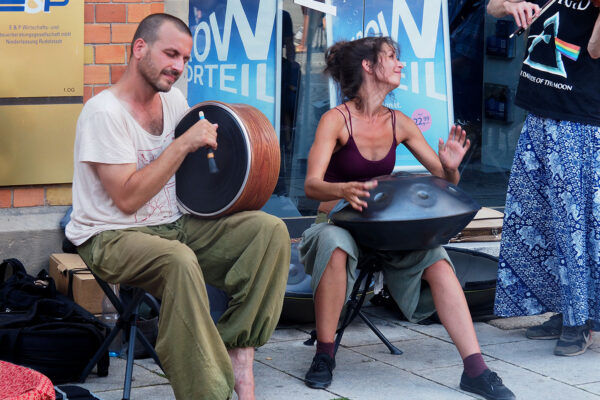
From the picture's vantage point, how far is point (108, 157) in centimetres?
304

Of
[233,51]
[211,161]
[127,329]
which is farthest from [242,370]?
[233,51]

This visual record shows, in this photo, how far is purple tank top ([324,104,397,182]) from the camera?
3742mm

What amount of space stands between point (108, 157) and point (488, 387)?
1552 mm

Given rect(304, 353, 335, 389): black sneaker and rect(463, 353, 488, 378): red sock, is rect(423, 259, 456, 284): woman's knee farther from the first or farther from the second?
rect(304, 353, 335, 389): black sneaker

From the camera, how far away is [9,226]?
4207 millimetres

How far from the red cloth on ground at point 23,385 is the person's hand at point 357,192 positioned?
164 centimetres

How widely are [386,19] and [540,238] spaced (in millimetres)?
1882

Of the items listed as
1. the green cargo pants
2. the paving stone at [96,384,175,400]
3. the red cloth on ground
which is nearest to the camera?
the red cloth on ground

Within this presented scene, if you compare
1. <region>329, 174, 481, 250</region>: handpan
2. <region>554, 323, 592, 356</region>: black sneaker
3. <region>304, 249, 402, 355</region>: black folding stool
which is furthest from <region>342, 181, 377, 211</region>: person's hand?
<region>554, 323, 592, 356</region>: black sneaker

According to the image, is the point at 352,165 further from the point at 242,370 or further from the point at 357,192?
the point at 242,370

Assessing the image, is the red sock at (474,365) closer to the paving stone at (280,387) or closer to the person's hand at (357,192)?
the paving stone at (280,387)

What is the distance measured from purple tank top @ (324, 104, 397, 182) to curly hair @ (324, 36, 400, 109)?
10 cm

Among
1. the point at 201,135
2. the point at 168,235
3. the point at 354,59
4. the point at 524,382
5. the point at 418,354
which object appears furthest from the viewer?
the point at 418,354

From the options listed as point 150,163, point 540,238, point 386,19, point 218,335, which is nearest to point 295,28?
point 386,19
